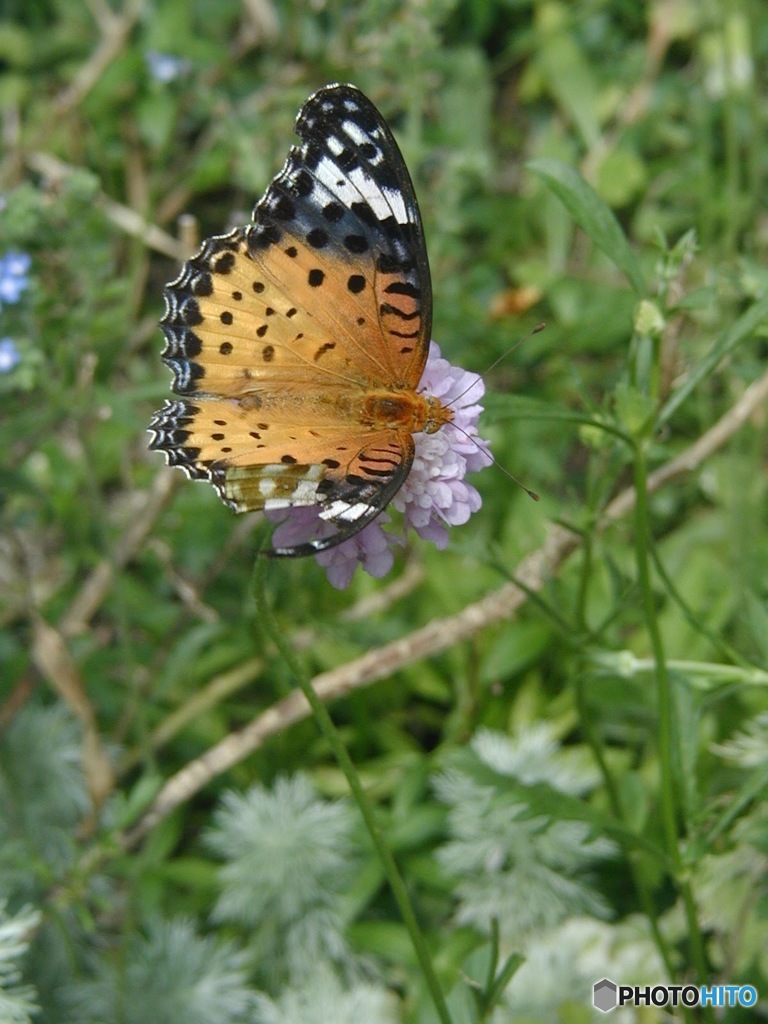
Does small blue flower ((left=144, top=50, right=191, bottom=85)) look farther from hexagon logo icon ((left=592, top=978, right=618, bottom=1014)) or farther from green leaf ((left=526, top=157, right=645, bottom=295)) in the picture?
hexagon logo icon ((left=592, top=978, right=618, bottom=1014))

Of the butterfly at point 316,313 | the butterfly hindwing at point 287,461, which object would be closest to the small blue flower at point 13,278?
the butterfly at point 316,313

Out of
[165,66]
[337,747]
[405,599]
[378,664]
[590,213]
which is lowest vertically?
[337,747]

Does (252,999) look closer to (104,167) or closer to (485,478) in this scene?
(485,478)

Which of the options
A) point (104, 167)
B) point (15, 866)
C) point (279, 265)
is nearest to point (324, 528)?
point (279, 265)

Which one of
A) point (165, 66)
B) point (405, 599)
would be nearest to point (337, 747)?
point (405, 599)

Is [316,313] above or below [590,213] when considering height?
below

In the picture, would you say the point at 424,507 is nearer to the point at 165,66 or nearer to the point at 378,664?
the point at 378,664

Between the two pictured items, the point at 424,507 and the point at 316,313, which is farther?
the point at 316,313
